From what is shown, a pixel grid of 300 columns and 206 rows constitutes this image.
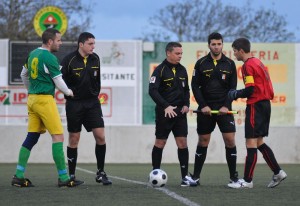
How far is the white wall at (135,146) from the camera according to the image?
69.1 feet

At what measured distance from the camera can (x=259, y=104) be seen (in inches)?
441

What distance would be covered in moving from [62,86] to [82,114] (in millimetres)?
952

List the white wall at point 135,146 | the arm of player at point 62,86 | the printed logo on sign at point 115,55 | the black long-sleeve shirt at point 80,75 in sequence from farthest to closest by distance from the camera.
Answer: the printed logo on sign at point 115,55
the white wall at point 135,146
the black long-sleeve shirt at point 80,75
the arm of player at point 62,86

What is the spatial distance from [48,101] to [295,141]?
37.0 ft

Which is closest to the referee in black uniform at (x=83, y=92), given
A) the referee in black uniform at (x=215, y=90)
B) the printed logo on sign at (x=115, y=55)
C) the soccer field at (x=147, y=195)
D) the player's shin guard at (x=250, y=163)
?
the soccer field at (x=147, y=195)

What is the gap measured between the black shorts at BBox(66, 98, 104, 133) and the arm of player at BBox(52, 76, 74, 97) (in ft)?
2.44

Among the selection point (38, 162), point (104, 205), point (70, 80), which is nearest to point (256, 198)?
point (104, 205)

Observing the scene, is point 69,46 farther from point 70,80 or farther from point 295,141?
point 70,80

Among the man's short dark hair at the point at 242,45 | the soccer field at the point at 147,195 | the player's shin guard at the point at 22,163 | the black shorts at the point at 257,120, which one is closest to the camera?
the soccer field at the point at 147,195

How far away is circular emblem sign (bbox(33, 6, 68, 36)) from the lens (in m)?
20.4

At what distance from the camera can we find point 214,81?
11766 mm

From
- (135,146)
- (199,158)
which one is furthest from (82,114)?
(135,146)

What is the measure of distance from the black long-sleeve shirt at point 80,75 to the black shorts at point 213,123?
1.51 metres

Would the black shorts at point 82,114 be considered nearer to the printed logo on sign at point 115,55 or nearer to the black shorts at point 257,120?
the black shorts at point 257,120
